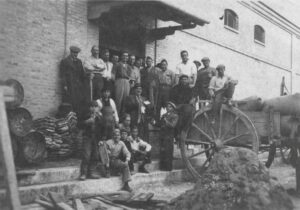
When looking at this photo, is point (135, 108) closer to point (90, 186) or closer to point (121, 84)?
point (121, 84)

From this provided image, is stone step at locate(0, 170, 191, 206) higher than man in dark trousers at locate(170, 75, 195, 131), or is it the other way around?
man in dark trousers at locate(170, 75, 195, 131)

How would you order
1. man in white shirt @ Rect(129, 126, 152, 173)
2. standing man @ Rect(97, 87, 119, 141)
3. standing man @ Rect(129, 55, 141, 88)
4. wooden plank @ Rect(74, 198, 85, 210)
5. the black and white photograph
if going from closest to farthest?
wooden plank @ Rect(74, 198, 85, 210), the black and white photograph, standing man @ Rect(97, 87, 119, 141), man in white shirt @ Rect(129, 126, 152, 173), standing man @ Rect(129, 55, 141, 88)

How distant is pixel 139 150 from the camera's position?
27.6 ft

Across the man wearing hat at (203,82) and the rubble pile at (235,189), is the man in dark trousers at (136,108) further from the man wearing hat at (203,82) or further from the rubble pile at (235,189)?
the rubble pile at (235,189)

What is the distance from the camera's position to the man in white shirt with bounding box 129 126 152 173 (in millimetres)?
8383

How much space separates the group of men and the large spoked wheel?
0.67 feet

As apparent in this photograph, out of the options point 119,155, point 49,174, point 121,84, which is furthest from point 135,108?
point 49,174

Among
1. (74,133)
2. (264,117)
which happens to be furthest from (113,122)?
(264,117)

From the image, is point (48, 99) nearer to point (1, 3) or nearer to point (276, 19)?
point (1, 3)

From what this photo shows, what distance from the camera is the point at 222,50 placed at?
1617 centimetres

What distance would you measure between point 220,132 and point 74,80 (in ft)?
10.9

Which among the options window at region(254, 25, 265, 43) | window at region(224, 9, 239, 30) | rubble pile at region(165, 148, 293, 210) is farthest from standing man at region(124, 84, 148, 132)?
window at region(254, 25, 265, 43)

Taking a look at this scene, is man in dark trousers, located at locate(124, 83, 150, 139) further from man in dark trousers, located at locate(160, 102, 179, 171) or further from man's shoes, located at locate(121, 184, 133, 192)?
man's shoes, located at locate(121, 184, 133, 192)

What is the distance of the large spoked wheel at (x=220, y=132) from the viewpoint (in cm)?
818
